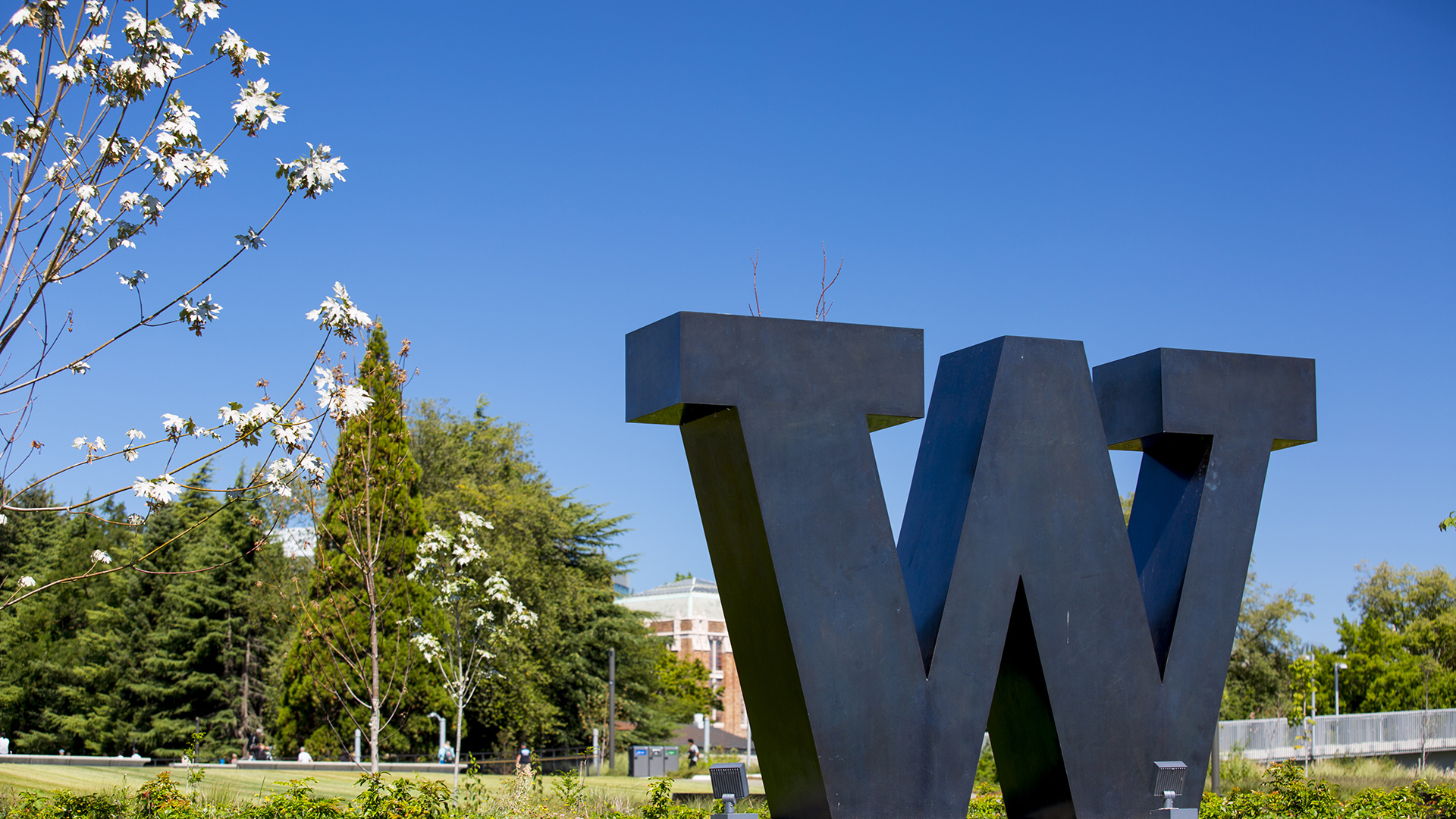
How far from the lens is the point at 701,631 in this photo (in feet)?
301

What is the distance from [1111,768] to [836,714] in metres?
2.04

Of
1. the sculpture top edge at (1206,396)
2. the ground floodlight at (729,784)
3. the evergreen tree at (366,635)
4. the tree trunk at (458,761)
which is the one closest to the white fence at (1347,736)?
the tree trunk at (458,761)

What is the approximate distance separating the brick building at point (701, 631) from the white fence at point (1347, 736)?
174 feet

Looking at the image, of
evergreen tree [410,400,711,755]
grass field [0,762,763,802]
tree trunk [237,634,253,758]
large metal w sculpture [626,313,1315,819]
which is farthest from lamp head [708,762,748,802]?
tree trunk [237,634,253,758]

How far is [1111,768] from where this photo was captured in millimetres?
Answer: 7012

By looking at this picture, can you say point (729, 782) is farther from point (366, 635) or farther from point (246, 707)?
point (246, 707)

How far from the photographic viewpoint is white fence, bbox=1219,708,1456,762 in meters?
28.3

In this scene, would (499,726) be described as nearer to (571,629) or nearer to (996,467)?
(571,629)

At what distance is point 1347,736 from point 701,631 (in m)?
65.0

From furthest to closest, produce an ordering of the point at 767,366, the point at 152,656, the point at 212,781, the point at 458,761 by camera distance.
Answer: the point at 152,656 < the point at 458,761 < the point at 212,781 < the point at 767,366

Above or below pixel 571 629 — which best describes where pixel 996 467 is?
above

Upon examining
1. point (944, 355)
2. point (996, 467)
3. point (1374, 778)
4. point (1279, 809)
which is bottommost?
point (1374, 778)

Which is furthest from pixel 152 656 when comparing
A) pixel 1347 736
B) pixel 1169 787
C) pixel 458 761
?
pixel 1169 787

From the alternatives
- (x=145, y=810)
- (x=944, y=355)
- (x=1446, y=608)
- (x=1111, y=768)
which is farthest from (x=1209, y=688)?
(x=1446, y=608)
